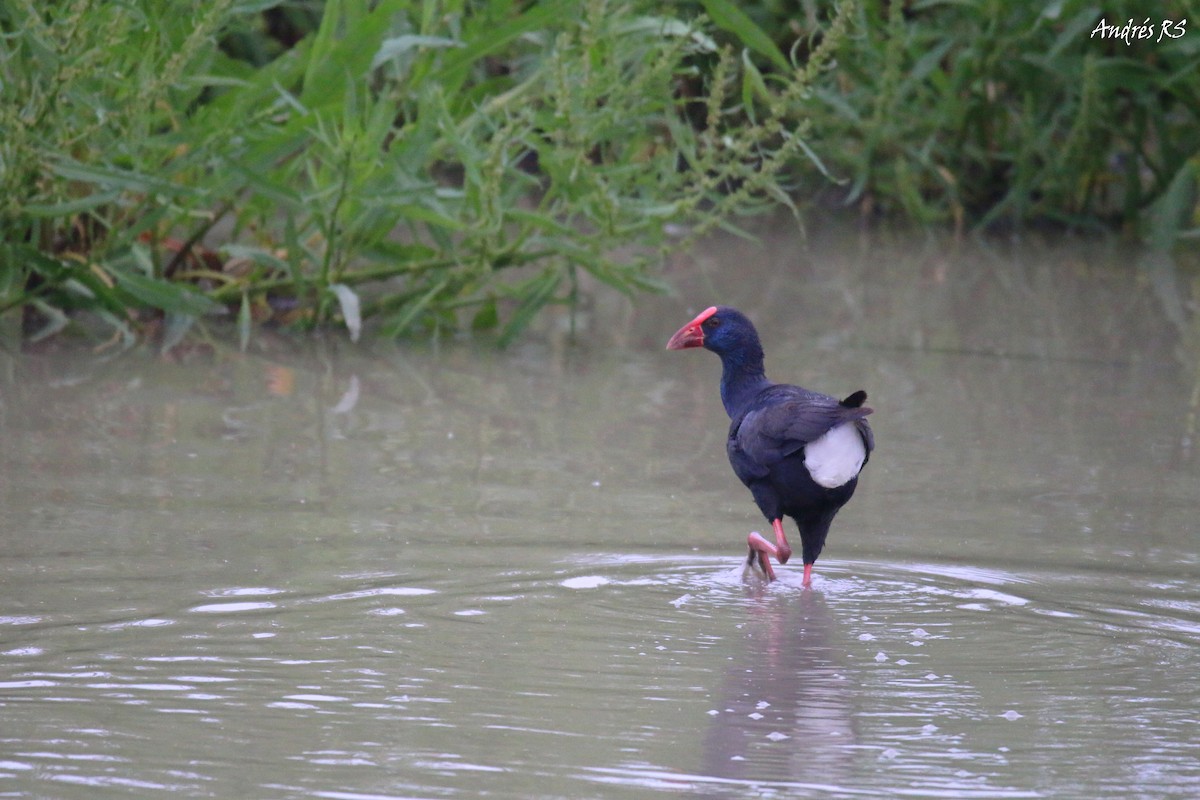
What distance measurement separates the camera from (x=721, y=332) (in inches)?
171

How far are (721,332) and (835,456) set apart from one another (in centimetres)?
70

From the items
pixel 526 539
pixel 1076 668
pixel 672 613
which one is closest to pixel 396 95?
pixel 526 539

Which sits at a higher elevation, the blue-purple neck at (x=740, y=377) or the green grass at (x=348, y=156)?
the green grass at (x=348, y=156)

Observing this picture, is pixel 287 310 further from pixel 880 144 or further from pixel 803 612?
pixel 880 144

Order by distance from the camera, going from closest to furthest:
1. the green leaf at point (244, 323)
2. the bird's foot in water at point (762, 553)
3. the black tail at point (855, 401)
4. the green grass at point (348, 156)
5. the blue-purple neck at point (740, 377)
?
the black tail at point (855, 401), the bird's foot in water at point (762, 553), the blue-purple neck at point (740, 377), the green grass at point (348, 156), the green leaf at point (244, 323)

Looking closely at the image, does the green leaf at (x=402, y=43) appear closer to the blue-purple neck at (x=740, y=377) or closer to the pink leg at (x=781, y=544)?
the blue-purple neck at (x=740, y=377)

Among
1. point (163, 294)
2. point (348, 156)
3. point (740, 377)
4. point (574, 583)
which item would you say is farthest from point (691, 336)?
point (163, 294)

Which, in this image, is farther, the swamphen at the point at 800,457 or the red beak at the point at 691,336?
the red beak at the point at 691,336

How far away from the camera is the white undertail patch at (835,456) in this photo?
12.2ft

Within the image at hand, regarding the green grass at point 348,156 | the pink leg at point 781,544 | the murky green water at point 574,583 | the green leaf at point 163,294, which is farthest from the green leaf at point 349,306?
the pink leg at point 781,544

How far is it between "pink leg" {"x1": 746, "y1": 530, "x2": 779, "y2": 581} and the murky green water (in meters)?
0.06

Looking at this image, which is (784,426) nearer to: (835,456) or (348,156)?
(835,456)

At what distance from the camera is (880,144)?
33.6 feet

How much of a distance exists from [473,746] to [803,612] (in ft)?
3.61
